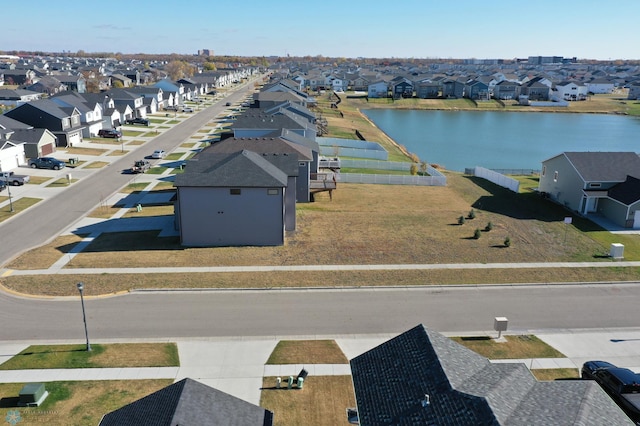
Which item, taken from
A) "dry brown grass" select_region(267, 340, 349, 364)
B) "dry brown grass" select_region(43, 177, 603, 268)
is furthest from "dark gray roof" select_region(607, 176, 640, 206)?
"dry brown grass" select_region(267, 340, 349, 364)

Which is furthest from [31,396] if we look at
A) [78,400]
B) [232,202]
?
[232,202]

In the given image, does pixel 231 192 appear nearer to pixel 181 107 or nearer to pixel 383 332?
pixel 383 332

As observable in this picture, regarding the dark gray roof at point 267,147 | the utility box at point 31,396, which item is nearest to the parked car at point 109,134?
the dark gray roof at point 267,147

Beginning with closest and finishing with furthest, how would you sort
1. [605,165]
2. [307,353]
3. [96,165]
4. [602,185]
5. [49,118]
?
[307,353] → [602,185] → [605,165] → [96,165] → [49,118]

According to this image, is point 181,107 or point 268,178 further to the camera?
point 181,107

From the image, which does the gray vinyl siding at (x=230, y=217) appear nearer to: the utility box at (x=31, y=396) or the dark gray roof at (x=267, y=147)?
the dark gray roof at (x=267, y=147)

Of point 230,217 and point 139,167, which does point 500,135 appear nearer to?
point 139,167

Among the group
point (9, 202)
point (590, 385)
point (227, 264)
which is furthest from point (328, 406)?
point (9, 202)
